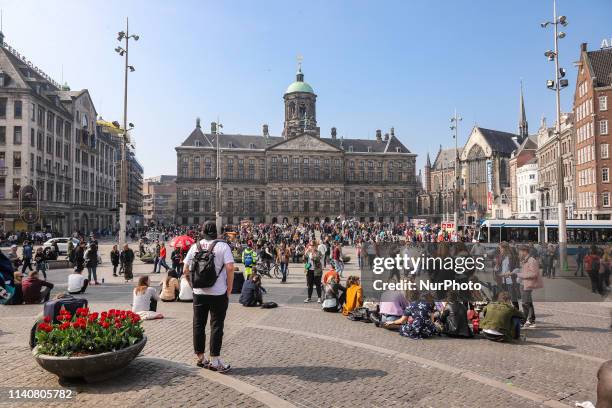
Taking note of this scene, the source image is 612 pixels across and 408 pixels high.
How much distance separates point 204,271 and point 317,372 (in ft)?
7.83

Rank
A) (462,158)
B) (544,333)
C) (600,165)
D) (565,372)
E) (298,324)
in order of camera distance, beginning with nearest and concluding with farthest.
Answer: (565,372), (544,333), (298,324), (600,165), (462,158)

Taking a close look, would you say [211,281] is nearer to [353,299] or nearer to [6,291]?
[6,291]

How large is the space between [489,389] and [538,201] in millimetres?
70862

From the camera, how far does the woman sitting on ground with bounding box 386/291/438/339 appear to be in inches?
371

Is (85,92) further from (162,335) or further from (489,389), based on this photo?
(489,389)

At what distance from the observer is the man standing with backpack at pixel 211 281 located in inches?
247

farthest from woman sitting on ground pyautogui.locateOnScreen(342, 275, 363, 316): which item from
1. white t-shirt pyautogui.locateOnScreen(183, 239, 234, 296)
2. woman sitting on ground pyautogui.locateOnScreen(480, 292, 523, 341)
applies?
white t-shirt pyautogui.locateOnScreen(183, 239, 234, 296)

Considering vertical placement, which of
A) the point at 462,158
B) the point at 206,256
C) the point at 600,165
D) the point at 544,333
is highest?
the point at 462,158

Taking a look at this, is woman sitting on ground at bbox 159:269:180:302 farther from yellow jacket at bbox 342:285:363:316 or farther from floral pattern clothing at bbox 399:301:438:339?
floral pattern clothing at bbox 399:301:438:339

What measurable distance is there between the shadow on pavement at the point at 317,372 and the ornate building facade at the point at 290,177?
92821mm

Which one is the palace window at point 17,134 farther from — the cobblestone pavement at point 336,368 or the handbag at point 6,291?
the handbag at point 6,291

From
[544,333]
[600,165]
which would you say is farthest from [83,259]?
[600,165]

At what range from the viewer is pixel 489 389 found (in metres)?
6.37

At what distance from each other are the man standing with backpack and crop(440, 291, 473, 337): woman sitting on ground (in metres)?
5.27
